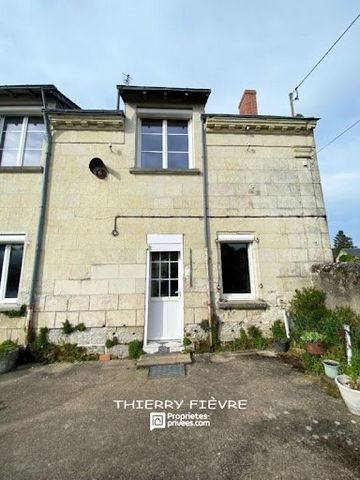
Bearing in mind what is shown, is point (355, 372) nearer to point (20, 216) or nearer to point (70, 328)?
point (70, 328)

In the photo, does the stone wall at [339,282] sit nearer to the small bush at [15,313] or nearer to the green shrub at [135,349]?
the green shrub at [135,349]

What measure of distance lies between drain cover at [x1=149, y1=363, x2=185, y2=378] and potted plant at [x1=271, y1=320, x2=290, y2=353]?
2.21 meters

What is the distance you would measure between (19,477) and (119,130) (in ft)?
A: 21.6

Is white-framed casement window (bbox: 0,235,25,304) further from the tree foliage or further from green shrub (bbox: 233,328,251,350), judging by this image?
the tree foliage

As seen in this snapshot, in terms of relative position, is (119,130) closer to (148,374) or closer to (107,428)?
(148,374)

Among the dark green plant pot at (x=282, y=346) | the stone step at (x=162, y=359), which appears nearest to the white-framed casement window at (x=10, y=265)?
the stone step at (x=162, y=359)

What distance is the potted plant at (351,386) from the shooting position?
2.83m

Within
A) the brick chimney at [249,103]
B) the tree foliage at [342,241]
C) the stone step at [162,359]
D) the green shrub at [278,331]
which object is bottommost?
the stone step at [162,359]

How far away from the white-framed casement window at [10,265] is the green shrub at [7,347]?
0.93m

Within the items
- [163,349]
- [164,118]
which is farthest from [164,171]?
[163,349]

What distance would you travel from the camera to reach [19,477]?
2117mm

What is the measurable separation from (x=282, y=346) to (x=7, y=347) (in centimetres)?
580

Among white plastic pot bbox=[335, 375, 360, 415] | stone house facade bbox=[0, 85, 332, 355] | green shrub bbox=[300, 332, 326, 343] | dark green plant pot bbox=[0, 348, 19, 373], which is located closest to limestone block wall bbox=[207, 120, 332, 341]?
stone house facade bbox=[0, 85, 332, 355]

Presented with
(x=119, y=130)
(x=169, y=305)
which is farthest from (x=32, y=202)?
(x=169, y=305)
